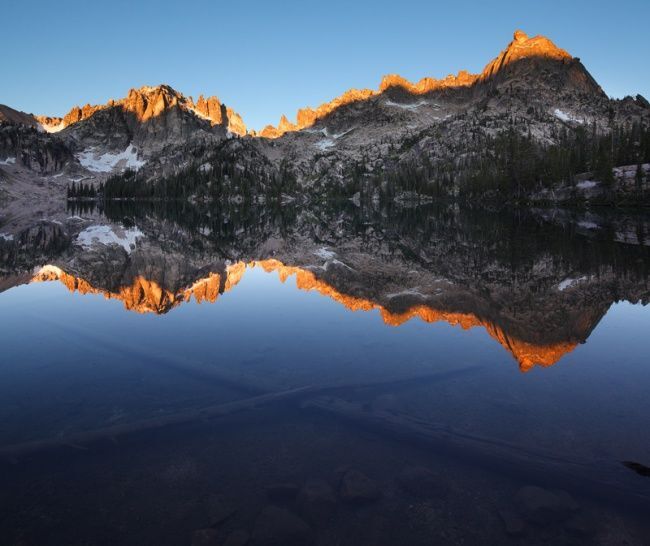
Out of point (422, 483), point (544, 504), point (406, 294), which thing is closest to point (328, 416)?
point (422, 483)

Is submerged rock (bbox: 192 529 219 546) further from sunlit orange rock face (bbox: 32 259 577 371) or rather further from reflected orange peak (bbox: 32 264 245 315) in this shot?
reflected orange peak (bbox: 32 264 245 315)

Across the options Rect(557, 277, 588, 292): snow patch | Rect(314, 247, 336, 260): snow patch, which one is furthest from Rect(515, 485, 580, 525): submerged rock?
Rect(314, 247, 336, 260): snow patch

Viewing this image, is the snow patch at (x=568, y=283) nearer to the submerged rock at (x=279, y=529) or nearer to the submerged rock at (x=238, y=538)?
the submerged rock at (x=279, y=529)

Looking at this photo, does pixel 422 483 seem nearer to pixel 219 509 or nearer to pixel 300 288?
pixel 219 509

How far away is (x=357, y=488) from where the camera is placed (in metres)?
8.12

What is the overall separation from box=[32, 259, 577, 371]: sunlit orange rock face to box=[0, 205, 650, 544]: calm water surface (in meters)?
0.15

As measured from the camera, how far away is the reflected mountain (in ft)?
64.1

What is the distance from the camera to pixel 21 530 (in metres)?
7.16

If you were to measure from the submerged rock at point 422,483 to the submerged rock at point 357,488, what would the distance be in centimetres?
55

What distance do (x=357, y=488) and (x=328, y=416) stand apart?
2.82 meters

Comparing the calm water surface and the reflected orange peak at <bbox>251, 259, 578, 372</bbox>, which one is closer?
the calm water surface

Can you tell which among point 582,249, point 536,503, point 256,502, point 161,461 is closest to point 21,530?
point 161,461

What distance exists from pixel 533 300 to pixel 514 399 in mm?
11655

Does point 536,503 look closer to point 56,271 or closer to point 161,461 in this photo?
point 161,461
